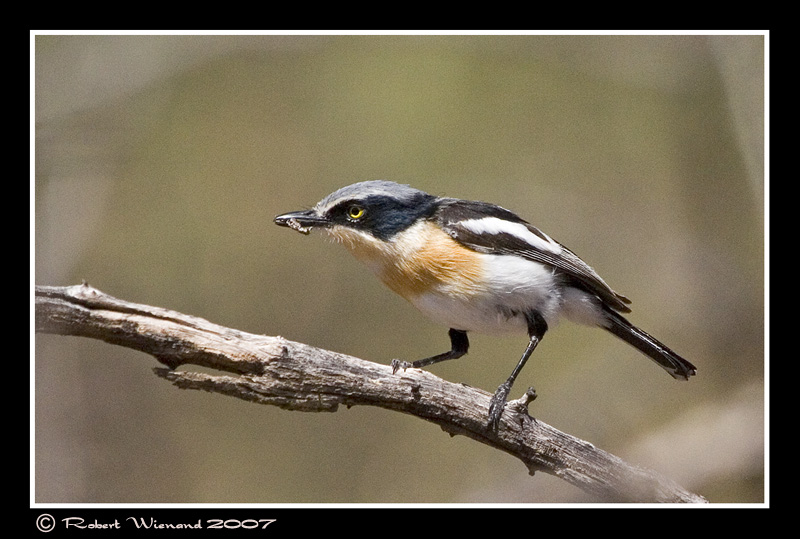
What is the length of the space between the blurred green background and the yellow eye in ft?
2.88

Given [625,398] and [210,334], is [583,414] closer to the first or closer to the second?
[625,398]

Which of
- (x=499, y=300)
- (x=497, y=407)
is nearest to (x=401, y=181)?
(x=499, y=300)

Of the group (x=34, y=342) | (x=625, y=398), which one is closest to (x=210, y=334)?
(x=34, y=342)

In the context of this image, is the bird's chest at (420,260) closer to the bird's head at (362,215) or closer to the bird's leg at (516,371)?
the bird's head at (362,215)

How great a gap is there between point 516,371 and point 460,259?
0.55m

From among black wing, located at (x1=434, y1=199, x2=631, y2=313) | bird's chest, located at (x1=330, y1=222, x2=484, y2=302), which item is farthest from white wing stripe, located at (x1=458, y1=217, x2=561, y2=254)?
bird's chest, located at (x1=330, y1=222, x2=484, y2=302)

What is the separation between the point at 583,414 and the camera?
447cm

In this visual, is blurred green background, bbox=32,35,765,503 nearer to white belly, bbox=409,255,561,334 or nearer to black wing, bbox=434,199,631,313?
white belly, bbox=409,255,561,334

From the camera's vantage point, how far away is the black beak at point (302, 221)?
2.85 m

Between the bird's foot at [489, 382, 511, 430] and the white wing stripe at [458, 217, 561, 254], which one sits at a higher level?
the white wing stripe at [458, 217, 561, 254]

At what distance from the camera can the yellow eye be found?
2855 mm

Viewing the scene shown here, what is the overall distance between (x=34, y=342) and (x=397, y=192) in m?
1.65

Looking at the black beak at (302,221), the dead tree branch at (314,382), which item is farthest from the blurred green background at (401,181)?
the black beak at (302,221)

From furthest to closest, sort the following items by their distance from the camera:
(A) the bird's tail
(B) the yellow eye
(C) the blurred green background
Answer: (C) the blurred green background
(A) the bird's tail
(B) the yellow eye
